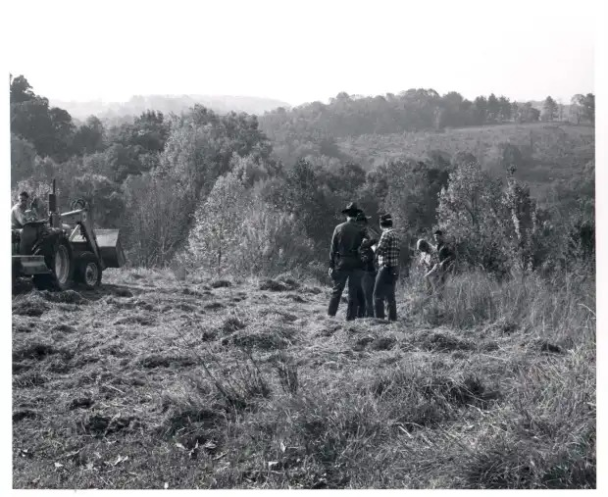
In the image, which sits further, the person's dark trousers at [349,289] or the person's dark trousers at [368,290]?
the person's dark trousers at [368,290]

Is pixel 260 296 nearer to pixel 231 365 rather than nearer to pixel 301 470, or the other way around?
pixel 231 365

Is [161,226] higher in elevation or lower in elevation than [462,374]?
higher

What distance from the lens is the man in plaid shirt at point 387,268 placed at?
21.6 feet

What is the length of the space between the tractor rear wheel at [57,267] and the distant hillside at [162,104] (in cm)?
225

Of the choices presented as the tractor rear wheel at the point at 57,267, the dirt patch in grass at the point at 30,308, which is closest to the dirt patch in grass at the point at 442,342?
the dirt patch in grass at the point at 30,308

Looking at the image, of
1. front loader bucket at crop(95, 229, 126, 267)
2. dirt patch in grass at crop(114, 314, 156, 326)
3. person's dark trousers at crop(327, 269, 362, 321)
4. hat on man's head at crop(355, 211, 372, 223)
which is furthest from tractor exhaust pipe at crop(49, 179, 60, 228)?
hat on man's head at crop(355, 211, 372, 223)

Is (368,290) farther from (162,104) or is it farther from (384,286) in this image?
(162,104)

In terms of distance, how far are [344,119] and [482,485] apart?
12.1ft

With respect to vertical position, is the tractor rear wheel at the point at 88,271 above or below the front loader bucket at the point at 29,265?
below

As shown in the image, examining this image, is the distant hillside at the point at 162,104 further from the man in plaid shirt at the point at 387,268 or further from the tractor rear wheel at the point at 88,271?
the tractor rear wheel at the point at 88,271

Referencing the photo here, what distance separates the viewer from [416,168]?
6637mm

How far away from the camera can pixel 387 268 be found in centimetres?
682

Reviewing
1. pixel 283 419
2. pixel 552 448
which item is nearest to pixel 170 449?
pixel 283 419

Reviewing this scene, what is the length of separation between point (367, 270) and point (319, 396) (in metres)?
2.76
